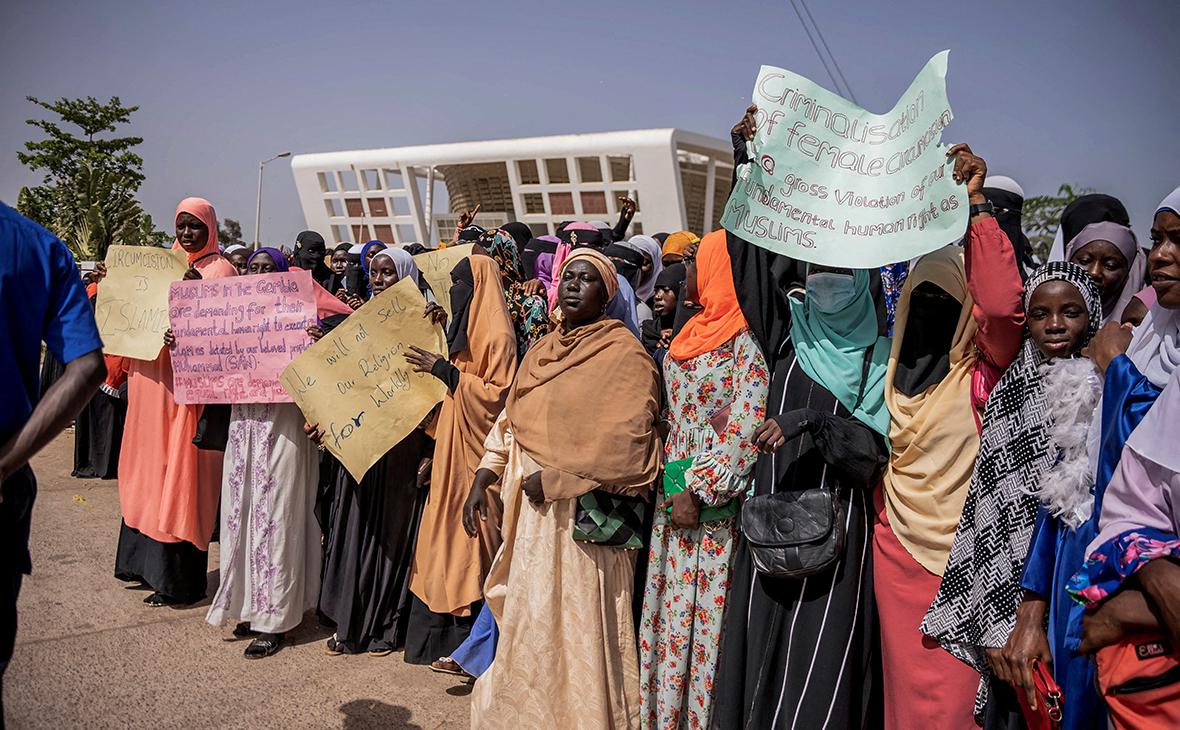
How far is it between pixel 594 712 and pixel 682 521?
2.80 ft

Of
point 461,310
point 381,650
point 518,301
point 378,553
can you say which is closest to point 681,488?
point 461,310

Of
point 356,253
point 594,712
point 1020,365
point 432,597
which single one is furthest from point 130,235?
point 1020,365

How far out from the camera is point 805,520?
285cm

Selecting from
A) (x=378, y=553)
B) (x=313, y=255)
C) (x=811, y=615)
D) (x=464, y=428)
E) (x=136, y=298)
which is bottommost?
(x=378, y=553)

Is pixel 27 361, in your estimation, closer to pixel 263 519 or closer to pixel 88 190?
pixel 263 519

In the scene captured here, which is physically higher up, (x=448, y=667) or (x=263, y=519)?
(x=263, y=519)

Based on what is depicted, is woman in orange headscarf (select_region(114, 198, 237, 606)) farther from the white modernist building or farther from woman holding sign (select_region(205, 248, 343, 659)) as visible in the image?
the white modernist building

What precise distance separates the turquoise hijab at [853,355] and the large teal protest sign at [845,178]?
260mm

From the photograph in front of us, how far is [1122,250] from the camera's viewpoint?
10.8 ft

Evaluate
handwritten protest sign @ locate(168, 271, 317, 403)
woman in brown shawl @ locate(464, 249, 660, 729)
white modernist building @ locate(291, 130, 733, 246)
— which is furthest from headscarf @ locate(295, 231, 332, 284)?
white modernist building @ locate(291, 130, 733, 246)

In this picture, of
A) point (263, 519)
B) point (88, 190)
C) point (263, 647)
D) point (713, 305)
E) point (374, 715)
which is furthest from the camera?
point (88, 190)

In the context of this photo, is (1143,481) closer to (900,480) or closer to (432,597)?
(900,480)

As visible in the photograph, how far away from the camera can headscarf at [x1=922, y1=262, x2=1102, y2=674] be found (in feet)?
7.48

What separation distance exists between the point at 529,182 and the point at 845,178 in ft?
88.3
